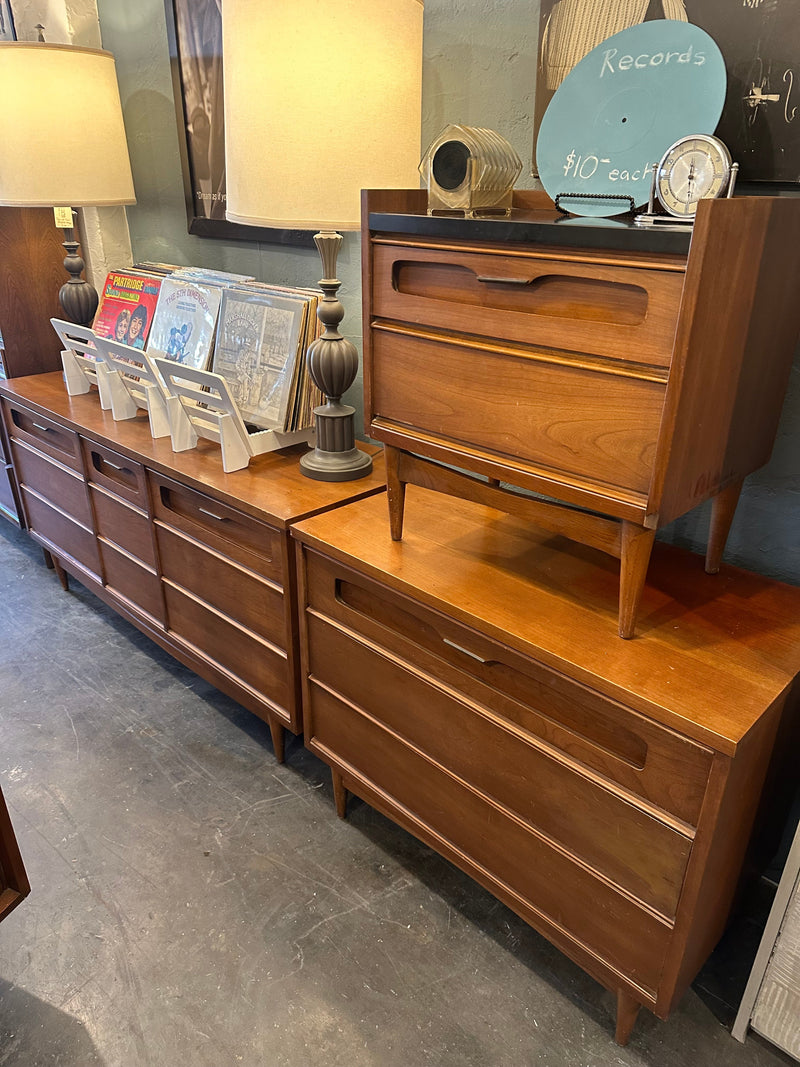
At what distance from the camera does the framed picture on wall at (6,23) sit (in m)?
2.55

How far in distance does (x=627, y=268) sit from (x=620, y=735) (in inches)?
24.8

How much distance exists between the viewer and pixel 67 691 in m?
2.11

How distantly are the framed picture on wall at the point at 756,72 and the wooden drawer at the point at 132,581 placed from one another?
1623 millimetres

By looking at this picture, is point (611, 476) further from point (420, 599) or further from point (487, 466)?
point (420, 599)

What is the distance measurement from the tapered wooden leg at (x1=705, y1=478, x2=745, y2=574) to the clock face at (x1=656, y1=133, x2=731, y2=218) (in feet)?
1.49

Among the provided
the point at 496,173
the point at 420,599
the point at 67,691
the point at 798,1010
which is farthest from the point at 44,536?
the point at 798,1010

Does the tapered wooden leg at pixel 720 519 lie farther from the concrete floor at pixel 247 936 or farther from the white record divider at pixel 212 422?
the white record divider at pixel 212 422

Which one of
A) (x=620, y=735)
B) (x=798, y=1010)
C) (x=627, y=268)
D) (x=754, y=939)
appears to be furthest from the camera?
(x=754, y=939)

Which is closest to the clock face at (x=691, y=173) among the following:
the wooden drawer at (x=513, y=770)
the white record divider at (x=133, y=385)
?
the wooden drawer at (x=513, y=770)

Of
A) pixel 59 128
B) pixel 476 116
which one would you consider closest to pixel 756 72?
pixel 476 116

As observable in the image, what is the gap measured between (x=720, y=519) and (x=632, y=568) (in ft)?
0.96

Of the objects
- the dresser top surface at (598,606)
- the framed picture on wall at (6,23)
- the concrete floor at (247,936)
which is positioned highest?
the framed picture on wall at (6,23)

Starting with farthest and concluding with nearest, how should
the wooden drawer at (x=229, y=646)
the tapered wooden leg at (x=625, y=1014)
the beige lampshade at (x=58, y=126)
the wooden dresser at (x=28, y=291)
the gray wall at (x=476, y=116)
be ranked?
1. the wooden dresser at (x=28, y=291)
2. the beige lampshade at (x=58, y=126)
3. the wooden drawer at (x=229, y=646)
4. the gray wall at (x=476, y=116)
5. the tapered wooden leg at (x=625, y=1014)

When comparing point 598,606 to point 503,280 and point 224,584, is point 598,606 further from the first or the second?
point 224,584
